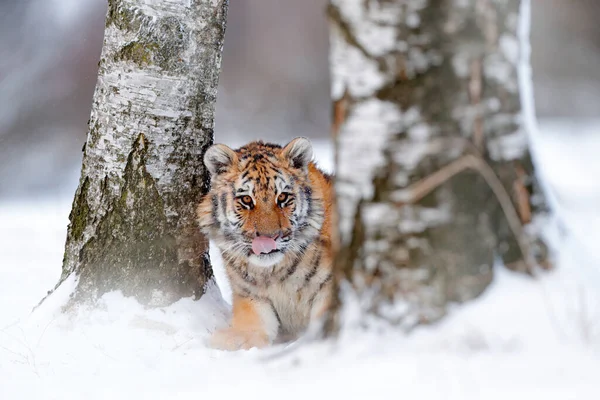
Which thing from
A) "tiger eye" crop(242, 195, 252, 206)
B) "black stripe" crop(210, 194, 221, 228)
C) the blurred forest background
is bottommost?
"black stripe" crop(210, 194, 221, 228)

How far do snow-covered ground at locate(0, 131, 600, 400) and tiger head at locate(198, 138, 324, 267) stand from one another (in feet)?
2.03

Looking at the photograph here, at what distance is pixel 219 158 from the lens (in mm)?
3713

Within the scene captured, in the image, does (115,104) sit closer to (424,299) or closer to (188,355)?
(188,355)

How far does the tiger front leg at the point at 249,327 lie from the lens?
346 cm

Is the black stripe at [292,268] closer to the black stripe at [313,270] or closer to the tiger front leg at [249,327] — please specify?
the black stripe at [313,270]

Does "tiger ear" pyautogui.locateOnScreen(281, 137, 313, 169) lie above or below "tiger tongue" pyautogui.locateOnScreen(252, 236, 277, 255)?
above

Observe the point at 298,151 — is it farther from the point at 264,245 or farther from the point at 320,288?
the point at 320,288

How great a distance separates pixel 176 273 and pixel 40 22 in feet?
34.2

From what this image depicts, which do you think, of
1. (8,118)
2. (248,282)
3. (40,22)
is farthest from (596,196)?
(40,22)

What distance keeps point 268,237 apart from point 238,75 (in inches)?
405

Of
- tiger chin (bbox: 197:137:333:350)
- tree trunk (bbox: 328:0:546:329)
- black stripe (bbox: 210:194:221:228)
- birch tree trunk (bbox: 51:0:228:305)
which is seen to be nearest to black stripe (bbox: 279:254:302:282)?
tiger chin (bbox: 197:137:333:350)

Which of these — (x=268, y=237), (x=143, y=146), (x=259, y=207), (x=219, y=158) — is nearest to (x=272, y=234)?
(x=268, y=237)

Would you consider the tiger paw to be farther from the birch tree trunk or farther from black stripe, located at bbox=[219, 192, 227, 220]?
black stripe, located at bbox=[219, 192, 227, 220]

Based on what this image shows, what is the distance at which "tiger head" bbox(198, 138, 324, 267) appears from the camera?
3.66 metres
